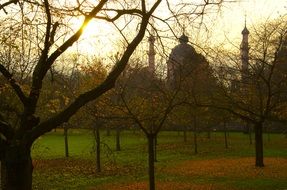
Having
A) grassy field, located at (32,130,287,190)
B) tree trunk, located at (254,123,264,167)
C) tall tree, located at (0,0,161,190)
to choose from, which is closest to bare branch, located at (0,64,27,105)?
tall tree, located at (0,0,161,190)

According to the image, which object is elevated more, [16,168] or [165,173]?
[16,168]

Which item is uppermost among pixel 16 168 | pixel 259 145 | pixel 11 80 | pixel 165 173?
pixel 11 80

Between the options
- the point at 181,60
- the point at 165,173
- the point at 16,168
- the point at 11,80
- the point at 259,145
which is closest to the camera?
the point at 11,80

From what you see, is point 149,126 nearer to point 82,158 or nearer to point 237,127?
point 82,158

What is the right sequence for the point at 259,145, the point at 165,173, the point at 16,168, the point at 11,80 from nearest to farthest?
1. the point at 11,80
2. the point at 16,168
3. the point at 165,173
4. the point at 259,145

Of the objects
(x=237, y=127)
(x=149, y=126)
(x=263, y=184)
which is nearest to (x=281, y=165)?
(x=263, y=184)

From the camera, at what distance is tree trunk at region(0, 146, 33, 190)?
10.4 meters

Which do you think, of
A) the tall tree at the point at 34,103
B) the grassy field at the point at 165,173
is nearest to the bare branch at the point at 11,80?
the tall tree at the point at 34,103

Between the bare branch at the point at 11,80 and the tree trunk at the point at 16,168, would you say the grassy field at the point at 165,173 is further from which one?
the bare branch at the point at 11,80

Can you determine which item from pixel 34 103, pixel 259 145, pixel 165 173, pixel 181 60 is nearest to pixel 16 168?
pixel 34 103

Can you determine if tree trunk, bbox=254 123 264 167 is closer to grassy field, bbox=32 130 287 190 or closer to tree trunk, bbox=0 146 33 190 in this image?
grassy field, bbox=32 130 287 190

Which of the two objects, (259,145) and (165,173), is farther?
(259,145)

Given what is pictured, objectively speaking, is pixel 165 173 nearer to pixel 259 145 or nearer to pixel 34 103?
pixel 259 145

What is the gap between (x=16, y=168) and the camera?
10.6m
